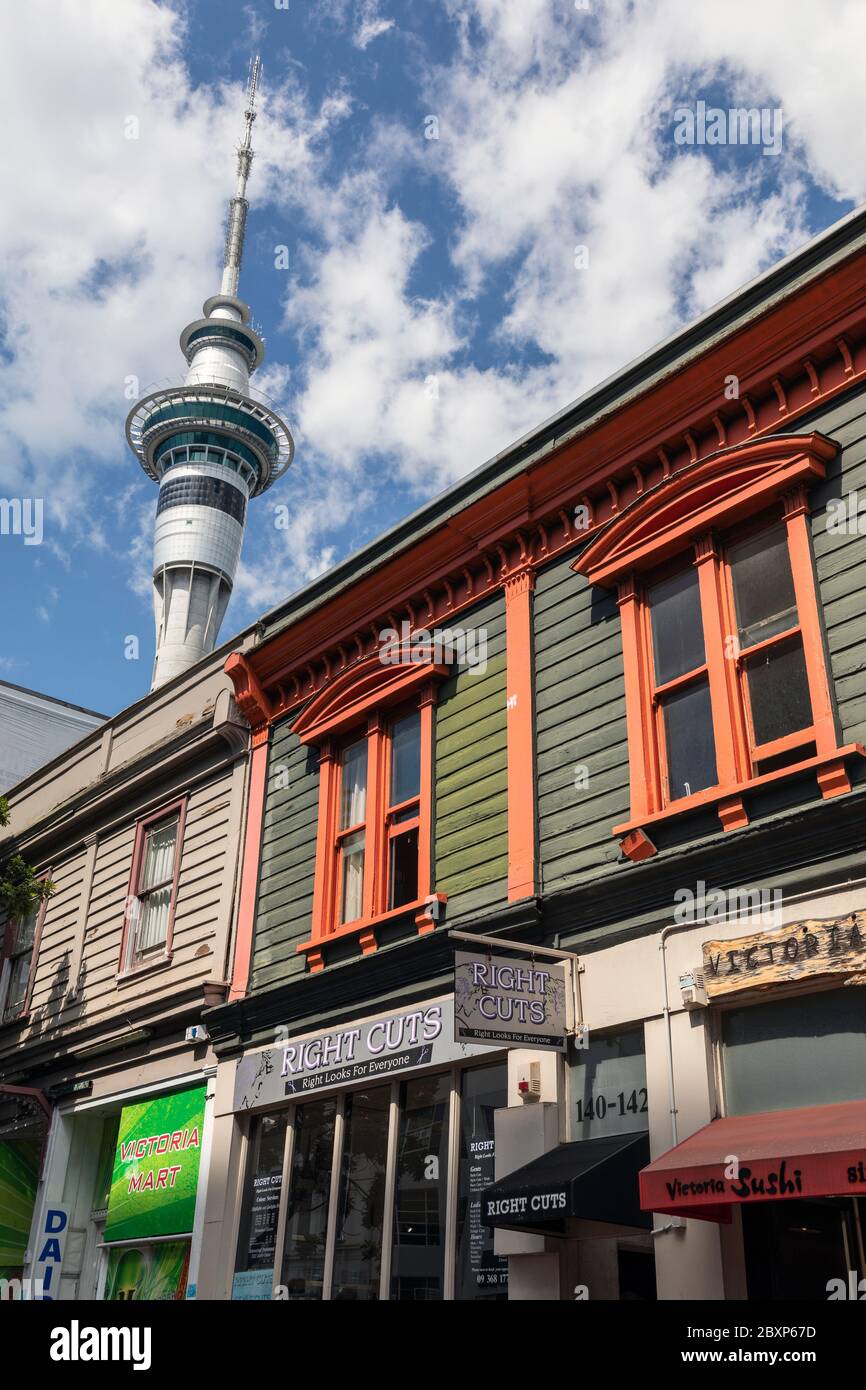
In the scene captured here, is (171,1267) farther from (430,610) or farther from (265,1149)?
(430,610)

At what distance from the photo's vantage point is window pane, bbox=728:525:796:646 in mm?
9953

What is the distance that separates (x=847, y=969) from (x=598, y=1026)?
2357 millimetres

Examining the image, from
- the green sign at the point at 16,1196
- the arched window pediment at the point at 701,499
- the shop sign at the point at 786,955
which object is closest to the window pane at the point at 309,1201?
the shop sign at the point at 786,955

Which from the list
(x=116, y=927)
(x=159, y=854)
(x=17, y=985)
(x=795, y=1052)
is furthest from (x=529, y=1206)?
(x=17, y=985)

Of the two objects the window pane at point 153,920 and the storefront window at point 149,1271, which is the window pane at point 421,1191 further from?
the window pane at point 153,920

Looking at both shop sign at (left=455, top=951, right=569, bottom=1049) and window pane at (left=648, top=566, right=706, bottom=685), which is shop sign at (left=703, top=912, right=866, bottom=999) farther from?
window pane at (left=648, top=566, right=706, bottom=685)

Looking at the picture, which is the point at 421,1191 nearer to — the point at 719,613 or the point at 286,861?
the point at 286,861

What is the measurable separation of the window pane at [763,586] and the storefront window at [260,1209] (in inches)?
283

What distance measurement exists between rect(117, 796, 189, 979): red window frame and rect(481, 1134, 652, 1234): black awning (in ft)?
24.8

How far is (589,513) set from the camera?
11969 millimetres

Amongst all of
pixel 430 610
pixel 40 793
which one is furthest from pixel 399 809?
pixel 40 793

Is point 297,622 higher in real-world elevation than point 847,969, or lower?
higher

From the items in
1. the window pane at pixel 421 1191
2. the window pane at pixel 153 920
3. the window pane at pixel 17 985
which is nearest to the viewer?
the window pane at pixel 421 1191

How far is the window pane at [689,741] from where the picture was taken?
33.1ft
